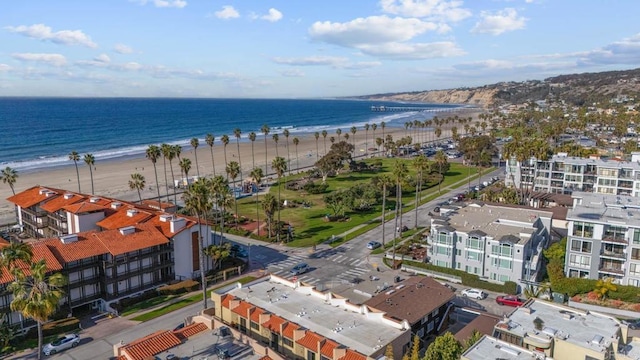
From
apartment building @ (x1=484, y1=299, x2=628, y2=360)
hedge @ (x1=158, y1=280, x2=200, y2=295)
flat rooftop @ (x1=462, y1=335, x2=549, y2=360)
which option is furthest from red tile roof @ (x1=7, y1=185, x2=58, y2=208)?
apartment building @ (x1=484, y1=299, x2=628, y2=360)

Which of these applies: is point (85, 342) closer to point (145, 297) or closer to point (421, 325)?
point (145, 297)

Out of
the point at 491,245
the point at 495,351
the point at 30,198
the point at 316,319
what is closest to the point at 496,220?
the point at 491,245

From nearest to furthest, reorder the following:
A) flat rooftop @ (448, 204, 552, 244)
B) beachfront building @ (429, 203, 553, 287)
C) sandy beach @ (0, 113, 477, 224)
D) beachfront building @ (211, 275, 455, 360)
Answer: beachfront building @ (211, 275, 455, 360)
beachfront building @ (429, 203, 553, 287)
flat rooftop @ (448, 204, 552, 244)
sandy beach @ (0, 113, 477, 224)

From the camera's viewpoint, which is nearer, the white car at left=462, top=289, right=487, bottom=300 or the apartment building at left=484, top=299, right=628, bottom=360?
the apartment building at left=484, top=299, right=628, bottom=360

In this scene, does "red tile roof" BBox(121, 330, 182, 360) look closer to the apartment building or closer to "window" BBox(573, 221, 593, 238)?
the apartment building

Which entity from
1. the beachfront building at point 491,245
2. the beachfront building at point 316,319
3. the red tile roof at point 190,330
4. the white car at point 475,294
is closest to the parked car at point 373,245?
the beachfront building at point 491,245

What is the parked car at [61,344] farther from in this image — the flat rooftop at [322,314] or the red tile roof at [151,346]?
the flat rooftop at [322,314]

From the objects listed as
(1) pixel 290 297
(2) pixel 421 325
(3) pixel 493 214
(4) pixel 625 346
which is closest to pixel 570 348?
(4) pixel 625 346
